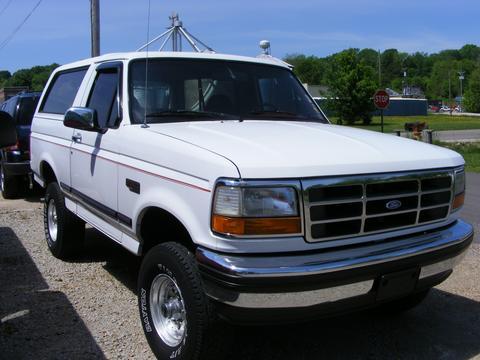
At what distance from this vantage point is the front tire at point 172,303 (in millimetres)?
2977

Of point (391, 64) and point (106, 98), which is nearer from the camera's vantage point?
point (106, 98)

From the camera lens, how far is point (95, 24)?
49.1 ft

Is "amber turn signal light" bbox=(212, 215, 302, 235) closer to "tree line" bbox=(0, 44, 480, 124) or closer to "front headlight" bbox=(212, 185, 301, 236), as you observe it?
"front headlight" bbox=(212, 185, 301, 236)

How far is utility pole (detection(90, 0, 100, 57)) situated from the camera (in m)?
14.9

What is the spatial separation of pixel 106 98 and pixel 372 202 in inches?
96.3

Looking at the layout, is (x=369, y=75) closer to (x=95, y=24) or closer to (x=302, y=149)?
(x=95, y=24)

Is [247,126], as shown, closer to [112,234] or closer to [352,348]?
[112,234]

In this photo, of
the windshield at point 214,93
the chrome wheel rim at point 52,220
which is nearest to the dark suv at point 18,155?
the chrome wheel rim at point 52,220

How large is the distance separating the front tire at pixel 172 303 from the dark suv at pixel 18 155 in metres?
6.67

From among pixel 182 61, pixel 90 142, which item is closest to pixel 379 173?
pixel 182 61

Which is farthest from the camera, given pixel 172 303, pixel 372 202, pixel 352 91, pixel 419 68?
pixel 419 68

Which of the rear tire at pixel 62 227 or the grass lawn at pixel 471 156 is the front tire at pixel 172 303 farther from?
the grass lawn at pixel 471 156

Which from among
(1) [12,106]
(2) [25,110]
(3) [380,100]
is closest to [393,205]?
(2) [25,110]

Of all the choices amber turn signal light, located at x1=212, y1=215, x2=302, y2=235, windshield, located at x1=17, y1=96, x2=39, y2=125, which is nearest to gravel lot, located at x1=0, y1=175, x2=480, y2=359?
amber turn signal light, located at x1=212, y1=215, x2=302, y2=235
